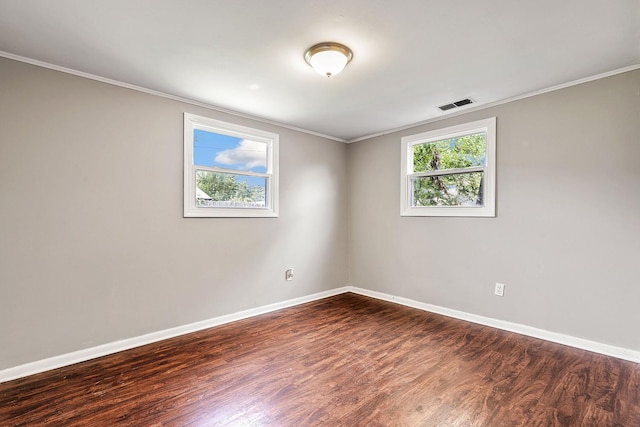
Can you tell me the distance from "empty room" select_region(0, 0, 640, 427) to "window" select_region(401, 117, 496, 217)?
34 mm

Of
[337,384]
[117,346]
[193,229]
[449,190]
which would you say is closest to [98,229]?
[193,229]

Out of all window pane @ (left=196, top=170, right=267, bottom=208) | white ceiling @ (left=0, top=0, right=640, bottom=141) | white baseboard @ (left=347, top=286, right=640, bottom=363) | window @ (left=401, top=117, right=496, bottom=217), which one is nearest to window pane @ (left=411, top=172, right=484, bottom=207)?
window @ (left=401, top=117, right=496, bottom=217)

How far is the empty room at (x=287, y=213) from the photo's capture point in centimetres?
191

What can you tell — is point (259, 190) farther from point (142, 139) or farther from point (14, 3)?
point (14, 3)

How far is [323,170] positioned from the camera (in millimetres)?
4520

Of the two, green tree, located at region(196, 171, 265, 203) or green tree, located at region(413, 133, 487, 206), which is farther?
green tree, located at region(413, 133, 487, 206)

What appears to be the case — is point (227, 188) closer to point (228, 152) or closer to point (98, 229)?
point (228, 152)

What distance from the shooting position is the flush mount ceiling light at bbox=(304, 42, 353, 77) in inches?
85.2

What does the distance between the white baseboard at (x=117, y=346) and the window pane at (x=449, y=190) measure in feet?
7.57

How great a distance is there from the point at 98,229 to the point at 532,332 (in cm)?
418

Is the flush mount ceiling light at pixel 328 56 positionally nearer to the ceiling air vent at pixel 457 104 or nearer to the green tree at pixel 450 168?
the ceiling air vent at pixel 457 104

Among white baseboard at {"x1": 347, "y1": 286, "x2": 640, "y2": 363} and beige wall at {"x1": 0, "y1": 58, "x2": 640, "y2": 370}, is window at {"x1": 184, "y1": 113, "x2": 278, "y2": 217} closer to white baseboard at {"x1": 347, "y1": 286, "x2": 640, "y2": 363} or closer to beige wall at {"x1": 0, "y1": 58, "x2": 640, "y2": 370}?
beige wall at {"x1": 0, "y1": 58, "x2": 640, "y2": 370}

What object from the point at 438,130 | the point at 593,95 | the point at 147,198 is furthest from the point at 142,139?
the point at 593,95

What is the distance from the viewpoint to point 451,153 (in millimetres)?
3715
